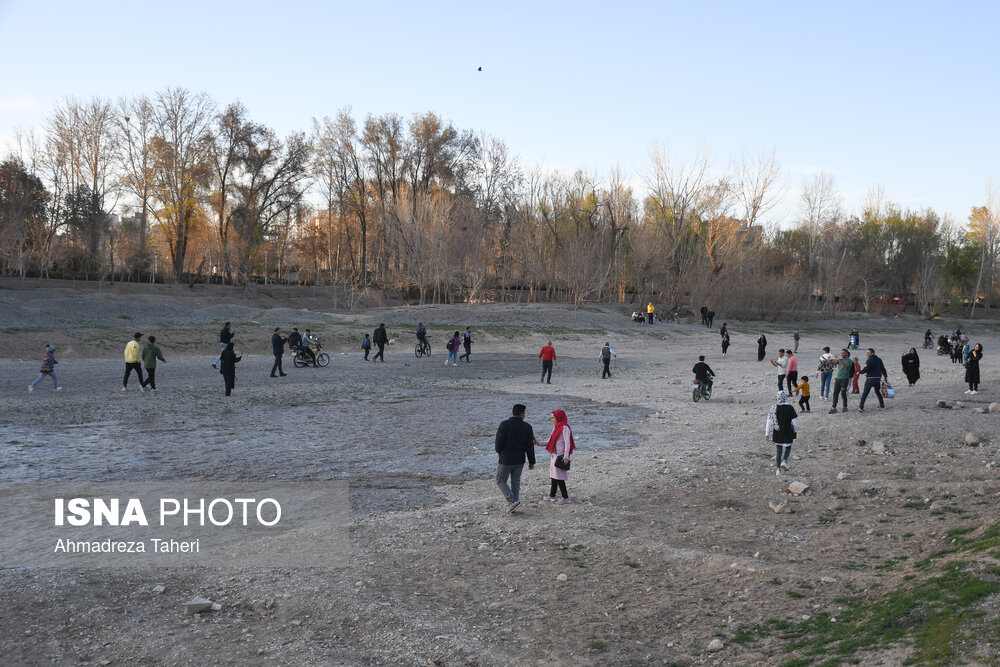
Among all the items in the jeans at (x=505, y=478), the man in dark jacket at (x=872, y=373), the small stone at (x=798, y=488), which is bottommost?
Answer: the small stone at (x=798, y=488)

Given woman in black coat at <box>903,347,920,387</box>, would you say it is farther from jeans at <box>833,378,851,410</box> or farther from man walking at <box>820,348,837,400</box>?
jeans at <box>833,378,851,410</box>

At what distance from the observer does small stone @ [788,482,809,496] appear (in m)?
10.2

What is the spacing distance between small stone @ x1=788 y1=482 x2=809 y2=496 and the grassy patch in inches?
130

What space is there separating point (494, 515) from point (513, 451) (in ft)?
2.84

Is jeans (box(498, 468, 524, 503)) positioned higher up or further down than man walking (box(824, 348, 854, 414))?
further down

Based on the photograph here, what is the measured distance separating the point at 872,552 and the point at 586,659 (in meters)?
3.99

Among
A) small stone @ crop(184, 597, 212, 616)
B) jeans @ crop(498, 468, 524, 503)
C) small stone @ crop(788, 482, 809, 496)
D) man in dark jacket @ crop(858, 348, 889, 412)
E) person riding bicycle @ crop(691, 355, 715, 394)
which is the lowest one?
small stone @ crop(184, 597, 212, 616)

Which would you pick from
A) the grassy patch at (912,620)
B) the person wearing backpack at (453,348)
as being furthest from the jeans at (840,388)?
the person wearing backpack at (453,348)

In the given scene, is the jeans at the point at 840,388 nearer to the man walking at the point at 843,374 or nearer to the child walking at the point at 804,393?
the man walking at the point at 843,374

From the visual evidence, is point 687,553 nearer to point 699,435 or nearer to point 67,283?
point 699,435

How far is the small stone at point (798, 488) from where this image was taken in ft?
33.5

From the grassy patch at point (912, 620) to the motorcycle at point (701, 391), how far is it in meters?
12.7

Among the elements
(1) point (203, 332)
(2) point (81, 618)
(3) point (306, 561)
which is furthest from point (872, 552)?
(1) point (203, 332)

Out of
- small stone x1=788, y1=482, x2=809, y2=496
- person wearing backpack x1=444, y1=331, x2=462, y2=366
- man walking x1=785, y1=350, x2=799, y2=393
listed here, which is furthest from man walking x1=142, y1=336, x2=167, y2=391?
man walking x1=785, y1=350, x2=799, y2=393
